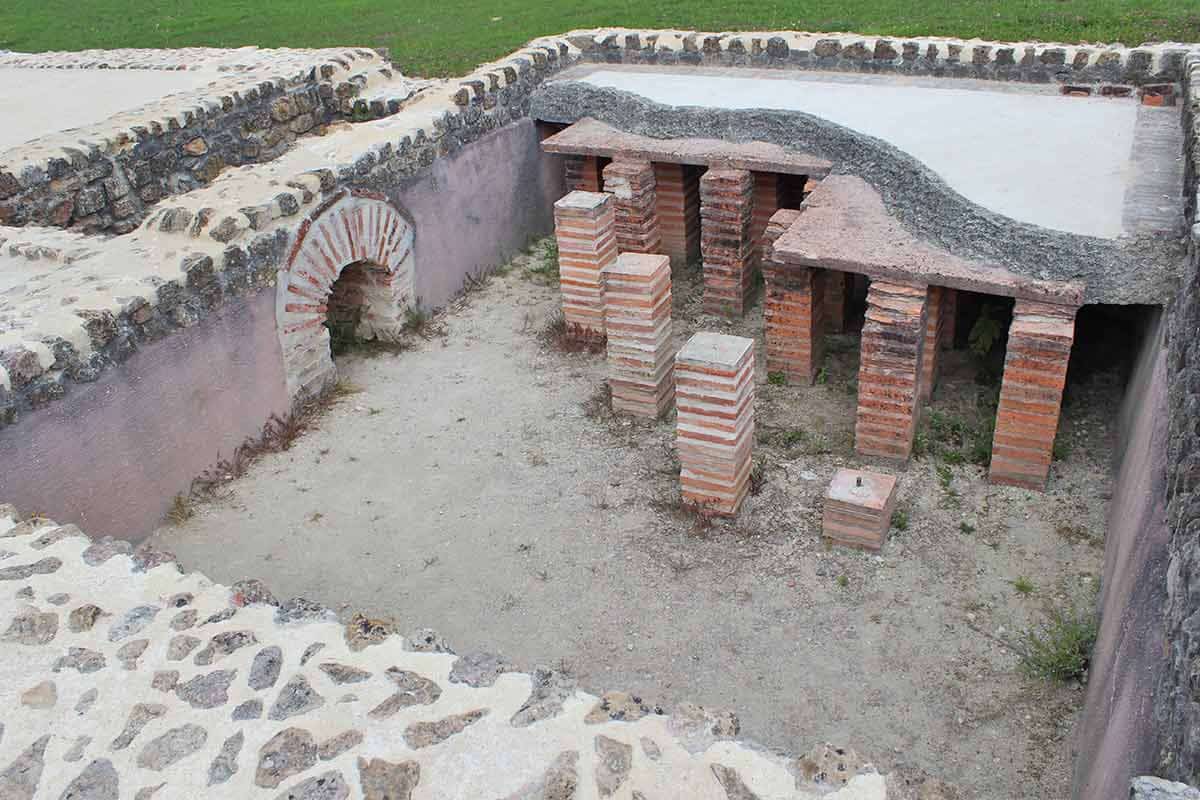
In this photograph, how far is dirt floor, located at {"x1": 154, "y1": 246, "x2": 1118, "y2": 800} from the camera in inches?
180

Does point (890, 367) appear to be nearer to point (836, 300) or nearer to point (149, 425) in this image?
point (836, 300)

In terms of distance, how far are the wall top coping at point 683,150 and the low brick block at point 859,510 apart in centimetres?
284

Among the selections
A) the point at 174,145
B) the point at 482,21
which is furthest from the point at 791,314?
the point at 482,21

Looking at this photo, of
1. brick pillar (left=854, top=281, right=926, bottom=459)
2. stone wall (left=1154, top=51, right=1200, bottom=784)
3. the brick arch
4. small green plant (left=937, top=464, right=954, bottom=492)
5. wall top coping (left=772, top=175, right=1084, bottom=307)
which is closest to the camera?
stone wall (left=1154, top=51, right=1200, bottom=784)

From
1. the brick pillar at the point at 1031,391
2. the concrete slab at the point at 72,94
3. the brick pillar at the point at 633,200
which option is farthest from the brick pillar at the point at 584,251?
the concrete slab at the point at 72,94

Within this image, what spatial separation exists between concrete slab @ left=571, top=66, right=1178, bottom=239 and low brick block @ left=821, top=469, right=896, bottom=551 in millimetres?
1863

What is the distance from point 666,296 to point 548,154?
11.9 feet

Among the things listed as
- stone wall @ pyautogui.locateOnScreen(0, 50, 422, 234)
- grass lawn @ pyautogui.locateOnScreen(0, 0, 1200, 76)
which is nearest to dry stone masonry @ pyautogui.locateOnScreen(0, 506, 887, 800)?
stone wall @ pyautogui.locateOnScreen(0, 50, 422, 234)

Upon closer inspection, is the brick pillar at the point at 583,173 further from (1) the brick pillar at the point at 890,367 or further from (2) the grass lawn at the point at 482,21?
(2) the grass lawn at the point at 482,21

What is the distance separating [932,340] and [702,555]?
84.8 inches

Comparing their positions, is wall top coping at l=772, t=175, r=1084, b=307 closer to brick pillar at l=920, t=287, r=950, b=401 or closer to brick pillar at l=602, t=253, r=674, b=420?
brick pillar at l=920, t=287, r=950, b=401

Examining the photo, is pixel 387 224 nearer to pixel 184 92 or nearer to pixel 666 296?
pixel 666 296

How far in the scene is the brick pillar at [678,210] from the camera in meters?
8.54

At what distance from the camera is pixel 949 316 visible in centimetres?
699
